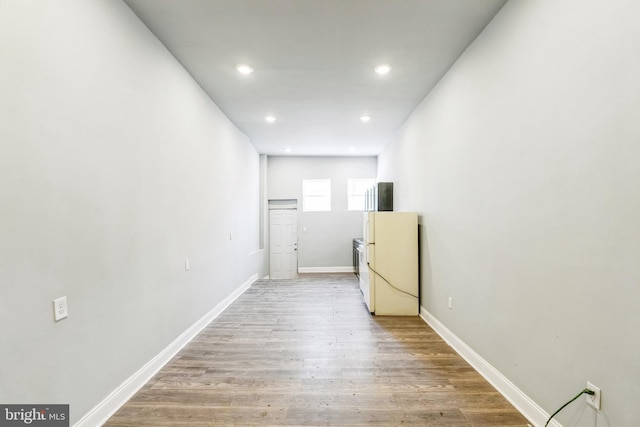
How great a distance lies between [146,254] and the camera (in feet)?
7.43

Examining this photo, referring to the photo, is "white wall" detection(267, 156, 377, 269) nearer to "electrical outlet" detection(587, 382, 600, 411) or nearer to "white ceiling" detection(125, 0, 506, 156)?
"white ceiling" detection(125, 0, 506, 156)

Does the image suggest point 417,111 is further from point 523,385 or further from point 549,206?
point 523,385

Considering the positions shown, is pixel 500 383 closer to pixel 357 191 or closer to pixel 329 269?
pixel 329 269

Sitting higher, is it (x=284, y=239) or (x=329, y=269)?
(x=284, y=239)

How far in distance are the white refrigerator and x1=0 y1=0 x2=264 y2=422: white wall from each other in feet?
7.90

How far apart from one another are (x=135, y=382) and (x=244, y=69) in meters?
3.08

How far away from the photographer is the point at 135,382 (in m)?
2.10

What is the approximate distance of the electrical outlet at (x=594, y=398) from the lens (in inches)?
52.8

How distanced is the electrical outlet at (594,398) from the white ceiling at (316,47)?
8.46 ft

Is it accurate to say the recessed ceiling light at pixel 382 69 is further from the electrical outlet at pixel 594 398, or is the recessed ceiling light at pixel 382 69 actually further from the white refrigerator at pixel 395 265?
the electrical outlet at pixel 594 398

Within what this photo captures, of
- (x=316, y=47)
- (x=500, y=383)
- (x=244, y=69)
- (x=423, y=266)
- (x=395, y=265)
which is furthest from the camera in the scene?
(x=395, y=265)
